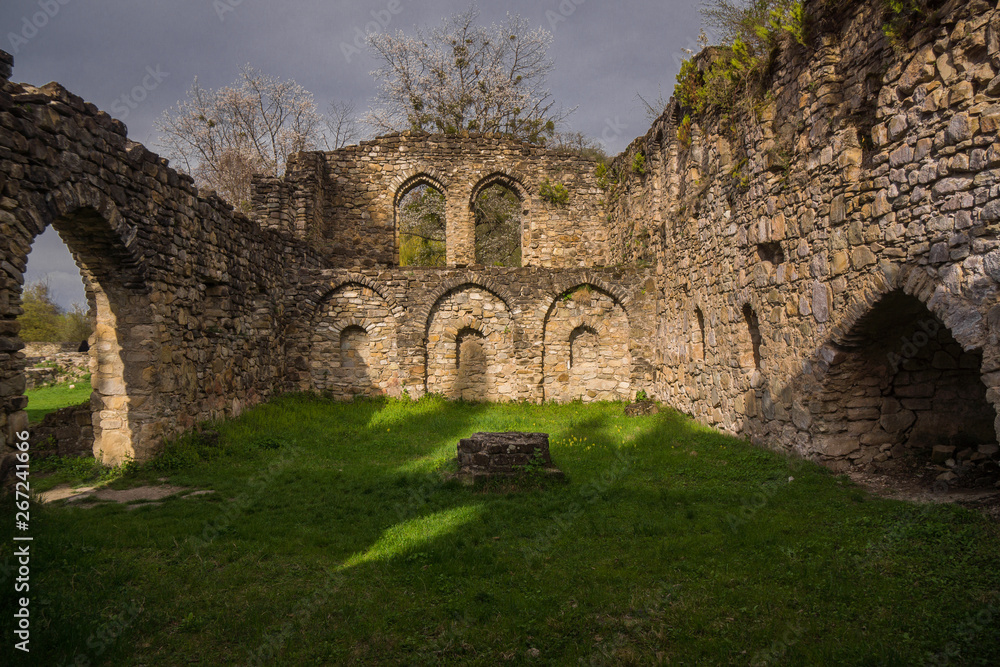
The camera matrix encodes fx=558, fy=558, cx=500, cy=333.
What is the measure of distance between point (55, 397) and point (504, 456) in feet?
57.2

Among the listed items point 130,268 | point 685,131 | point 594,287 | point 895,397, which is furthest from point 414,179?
point 895,397

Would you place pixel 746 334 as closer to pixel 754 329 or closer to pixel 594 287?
pixel 754 329

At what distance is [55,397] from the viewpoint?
17641mm

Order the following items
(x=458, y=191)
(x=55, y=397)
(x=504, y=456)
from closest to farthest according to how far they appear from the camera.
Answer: (x=504, y=456) → (x=55, y=397) → (x=458, y=191)

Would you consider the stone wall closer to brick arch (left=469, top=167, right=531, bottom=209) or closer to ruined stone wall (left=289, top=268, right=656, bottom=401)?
ruined stone wall (left=289, top=268, right=656, bottom=401)

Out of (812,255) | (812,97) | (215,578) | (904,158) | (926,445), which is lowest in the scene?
(215,578)

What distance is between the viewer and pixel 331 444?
33.1ft

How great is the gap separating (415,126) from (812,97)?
1948 cm

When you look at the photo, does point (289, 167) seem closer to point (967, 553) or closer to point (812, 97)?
point (812, 97)

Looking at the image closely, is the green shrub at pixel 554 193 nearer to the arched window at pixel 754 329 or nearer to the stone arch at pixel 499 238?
the stone arch at pixel 499 238

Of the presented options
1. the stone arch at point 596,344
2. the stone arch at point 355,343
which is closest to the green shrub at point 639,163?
the stone arch at point 596,344

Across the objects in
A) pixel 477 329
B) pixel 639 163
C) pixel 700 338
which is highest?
pixel 639 163

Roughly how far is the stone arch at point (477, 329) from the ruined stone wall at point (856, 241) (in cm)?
517

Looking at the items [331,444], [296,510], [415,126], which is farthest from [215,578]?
[415,126]
